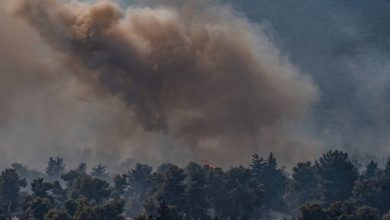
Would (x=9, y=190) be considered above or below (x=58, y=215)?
above

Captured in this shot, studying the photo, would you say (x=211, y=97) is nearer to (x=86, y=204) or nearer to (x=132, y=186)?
(x=132, y=186)

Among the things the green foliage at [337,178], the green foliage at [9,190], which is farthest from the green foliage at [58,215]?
the green foliage at [337,178]

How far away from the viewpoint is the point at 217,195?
126 m

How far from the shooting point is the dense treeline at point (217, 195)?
10812 cm

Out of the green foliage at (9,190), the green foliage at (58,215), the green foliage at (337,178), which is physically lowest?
the green foliage at (58,215)

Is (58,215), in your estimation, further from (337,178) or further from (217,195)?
(337,178)

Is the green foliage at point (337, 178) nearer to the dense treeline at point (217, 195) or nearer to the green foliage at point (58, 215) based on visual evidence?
the dense treeline at point (217, 195)

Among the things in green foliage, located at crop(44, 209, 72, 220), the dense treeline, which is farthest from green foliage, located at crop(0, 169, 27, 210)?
green foliage, located at crop(44, 209, 72, 220)

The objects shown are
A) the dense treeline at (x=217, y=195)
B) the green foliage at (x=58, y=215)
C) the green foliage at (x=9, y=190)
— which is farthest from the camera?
the green foliage at (x=9, y=190)

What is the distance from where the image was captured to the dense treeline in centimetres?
10812

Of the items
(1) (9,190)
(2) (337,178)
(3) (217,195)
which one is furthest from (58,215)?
(2) (337,178)

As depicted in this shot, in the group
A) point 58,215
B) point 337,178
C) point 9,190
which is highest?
point 337,178

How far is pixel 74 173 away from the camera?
455 feet

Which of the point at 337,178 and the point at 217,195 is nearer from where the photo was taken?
the point at 217,195
